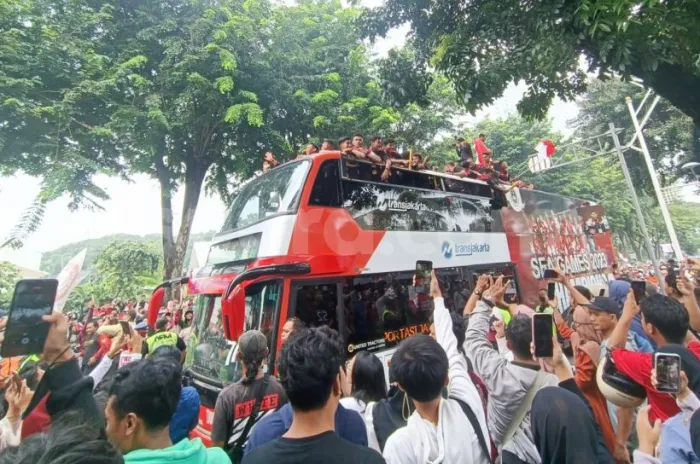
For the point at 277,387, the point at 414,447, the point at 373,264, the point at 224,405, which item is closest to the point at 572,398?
the point at 414,447

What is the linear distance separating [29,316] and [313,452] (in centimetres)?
139

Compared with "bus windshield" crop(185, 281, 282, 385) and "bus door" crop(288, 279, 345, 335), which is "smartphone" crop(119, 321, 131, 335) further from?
"bus door" crop(288, 279, 345, 335)

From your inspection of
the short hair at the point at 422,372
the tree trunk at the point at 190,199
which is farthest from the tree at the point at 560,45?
the tree trunk at the point at 190,199

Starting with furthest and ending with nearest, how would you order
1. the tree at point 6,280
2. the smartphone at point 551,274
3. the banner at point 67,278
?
the tree at point 6,280, the smartphone at point 551,274, the banner at point 67,278

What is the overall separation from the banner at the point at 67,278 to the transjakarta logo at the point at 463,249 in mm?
4978

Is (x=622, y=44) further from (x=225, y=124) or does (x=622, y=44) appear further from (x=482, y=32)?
(x=225, y=124)

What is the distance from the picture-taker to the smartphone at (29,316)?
→ 1.49 metres

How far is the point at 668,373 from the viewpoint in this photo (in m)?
1.45

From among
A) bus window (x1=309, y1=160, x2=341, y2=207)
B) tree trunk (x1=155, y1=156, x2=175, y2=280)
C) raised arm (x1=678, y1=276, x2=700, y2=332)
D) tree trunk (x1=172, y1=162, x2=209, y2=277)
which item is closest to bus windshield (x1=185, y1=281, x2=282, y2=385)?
bus window (x1=309, y1=160, x2=341, y2=207)

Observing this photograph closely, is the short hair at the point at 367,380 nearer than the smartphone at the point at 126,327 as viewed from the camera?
Yes

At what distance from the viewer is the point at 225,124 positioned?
1016cm

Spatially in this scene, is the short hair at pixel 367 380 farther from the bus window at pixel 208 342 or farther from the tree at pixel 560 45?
the tree at pixel 560 45

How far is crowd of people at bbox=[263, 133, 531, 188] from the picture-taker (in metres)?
5.46

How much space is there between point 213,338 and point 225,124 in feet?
24.9
